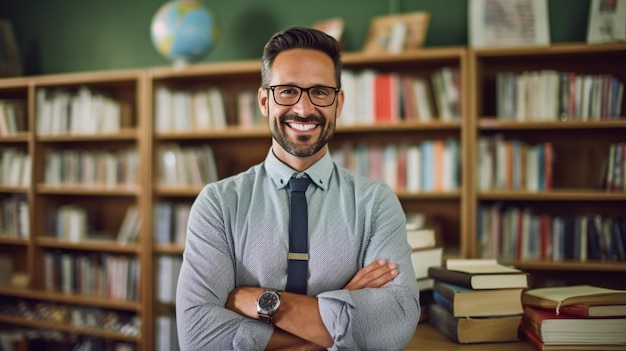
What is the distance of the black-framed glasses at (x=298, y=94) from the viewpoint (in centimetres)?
143

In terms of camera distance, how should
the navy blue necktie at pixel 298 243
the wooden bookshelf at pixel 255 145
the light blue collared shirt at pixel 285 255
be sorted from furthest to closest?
the wooden bookshelf at pixel 255 145 < the navy blue necktie at pixel 298 243 < the light blue collared shirt at pixel 285 255

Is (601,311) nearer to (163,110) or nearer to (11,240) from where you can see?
(163,110)

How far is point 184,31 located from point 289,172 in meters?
1.92

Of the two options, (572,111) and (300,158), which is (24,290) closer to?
(300,158)

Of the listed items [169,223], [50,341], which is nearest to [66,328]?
[50,341]

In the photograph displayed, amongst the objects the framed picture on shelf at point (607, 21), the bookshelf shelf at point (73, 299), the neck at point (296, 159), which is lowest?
the bookshelf shelf at point (73, 299)

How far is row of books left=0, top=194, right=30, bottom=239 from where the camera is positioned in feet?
11.8

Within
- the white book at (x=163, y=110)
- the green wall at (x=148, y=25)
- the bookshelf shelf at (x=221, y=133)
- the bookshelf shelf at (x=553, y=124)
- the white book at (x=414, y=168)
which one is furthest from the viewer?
the white book at (x=163, y=110)

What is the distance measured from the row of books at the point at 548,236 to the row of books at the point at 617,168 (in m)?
0.18

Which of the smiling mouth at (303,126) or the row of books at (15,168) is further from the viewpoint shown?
the row of books at (15,168)

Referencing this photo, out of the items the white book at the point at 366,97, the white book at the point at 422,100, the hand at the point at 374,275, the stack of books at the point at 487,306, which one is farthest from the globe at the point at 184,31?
the stack of books at the point at 487,306

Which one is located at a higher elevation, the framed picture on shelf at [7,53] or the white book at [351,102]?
the framed picture on shelf at [7,53]

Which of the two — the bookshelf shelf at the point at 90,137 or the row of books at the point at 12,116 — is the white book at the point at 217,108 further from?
the row of books at the point at 12,116

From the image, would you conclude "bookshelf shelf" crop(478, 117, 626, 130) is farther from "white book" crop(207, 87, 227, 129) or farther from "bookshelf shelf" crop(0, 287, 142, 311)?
"bookshelf shelf" crop(0, 287, 142, 311)
